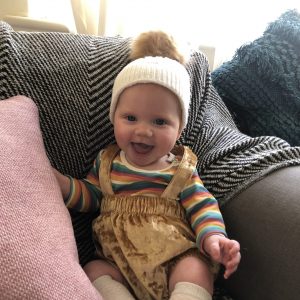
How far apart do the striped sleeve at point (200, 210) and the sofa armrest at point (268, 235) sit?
0.05 meters

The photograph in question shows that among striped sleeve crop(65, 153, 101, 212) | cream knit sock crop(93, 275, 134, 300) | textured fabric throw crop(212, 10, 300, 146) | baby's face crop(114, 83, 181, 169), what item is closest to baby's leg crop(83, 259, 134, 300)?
cream knit sock crop(93, 275, 134, 300)

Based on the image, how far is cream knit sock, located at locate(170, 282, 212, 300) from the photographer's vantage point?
74 centimetres

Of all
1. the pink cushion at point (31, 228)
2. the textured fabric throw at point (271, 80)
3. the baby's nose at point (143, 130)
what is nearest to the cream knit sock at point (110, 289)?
the pink cushion at point (31, 228)

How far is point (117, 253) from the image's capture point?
2.79ft

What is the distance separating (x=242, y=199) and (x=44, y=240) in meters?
0.43

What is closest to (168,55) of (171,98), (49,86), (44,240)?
(171,98)

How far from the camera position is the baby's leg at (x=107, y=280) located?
2.54 feet

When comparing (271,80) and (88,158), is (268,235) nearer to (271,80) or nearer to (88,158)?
(88,158)

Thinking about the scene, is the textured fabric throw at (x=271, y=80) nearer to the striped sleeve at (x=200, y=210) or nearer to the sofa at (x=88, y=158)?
the sofa at (x=88, y=158)

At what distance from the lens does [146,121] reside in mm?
839

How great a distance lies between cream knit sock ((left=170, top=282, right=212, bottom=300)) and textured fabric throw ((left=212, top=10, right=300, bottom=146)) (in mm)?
595

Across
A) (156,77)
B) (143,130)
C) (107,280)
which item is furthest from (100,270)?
(156,77)

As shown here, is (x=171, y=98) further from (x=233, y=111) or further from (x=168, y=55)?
(x=233, y=111)

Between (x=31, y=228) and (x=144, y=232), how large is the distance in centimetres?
30
